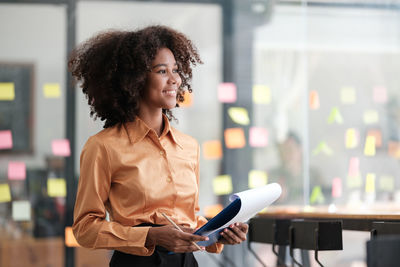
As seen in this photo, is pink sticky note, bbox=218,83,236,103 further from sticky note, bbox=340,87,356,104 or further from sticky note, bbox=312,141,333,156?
sticky note, bbox=340,87,356,104

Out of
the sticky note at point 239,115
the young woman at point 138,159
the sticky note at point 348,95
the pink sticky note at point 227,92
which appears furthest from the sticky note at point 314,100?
the young woman at point 138,159

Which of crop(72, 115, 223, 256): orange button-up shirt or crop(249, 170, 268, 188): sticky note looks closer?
crop(72, 115, 223, 256): orange button-up shirt

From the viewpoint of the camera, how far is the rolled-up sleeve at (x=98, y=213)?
1677 millimetres

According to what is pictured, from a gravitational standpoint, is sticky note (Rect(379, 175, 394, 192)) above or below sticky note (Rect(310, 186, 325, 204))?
above

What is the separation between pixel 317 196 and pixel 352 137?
1.93 feet

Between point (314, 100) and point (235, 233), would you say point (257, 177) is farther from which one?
point (235, 233)

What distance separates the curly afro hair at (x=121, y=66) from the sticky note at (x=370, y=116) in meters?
3.85

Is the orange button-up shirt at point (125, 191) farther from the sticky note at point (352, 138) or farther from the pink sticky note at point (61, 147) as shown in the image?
the sticky note at point (352, 138)

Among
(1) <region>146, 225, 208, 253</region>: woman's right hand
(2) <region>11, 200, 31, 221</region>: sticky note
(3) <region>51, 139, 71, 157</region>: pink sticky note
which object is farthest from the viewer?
(3) <region>51, 139, 71, 157</region>: pink sticky note

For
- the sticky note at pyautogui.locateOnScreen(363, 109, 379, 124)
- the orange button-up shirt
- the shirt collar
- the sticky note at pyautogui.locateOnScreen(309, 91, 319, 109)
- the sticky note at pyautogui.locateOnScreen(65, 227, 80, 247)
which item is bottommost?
the sticky note at pyautogui.locateOnScreen(65, 227, 80, 247)

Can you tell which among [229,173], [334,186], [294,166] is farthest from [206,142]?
[334,186]

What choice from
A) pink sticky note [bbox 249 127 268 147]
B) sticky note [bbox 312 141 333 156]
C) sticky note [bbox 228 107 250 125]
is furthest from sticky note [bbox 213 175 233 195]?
sticky note [bbox 312 141 333 156]

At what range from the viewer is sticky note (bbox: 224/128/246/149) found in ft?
17.9

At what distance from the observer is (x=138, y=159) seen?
5.76ft
